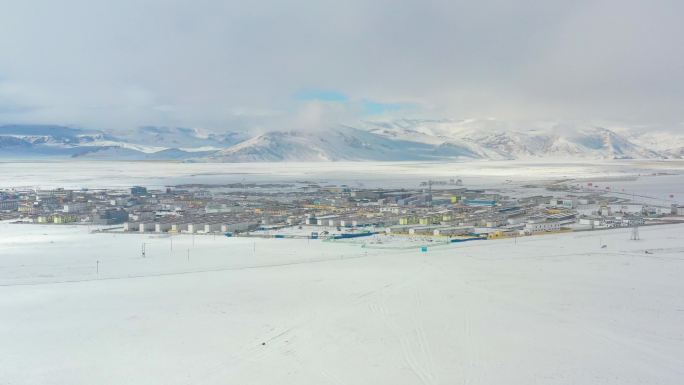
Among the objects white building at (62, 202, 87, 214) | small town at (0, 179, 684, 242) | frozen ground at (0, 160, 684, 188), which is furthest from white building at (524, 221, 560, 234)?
frozen ground at (0, 160, 684, 188)

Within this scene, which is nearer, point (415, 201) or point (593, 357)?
point (593, 357)

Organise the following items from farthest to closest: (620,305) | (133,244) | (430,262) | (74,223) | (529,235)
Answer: (74,223) → (529,235) → (133,244) → (430,262) → (620,305)

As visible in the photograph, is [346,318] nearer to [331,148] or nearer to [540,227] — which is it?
[540,227]

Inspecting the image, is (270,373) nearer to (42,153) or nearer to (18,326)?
(18,326)

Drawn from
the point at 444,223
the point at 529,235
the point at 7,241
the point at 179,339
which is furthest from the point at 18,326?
the point at 444,223

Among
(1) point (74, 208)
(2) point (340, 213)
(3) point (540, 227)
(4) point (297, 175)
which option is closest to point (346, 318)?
(3) point (540, 227)
